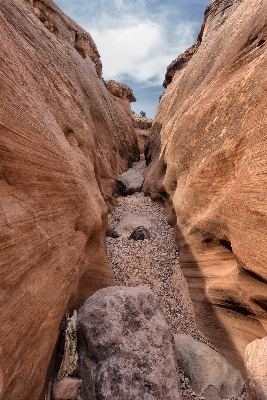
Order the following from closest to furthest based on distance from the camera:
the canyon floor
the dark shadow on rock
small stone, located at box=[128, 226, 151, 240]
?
the dark shadow on rock → the canyon floor → small stone, located at box=[128, 226, 151, 240]

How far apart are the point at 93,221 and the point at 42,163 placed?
1889mm

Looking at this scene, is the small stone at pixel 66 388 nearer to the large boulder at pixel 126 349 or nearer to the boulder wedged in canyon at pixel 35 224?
the large boulder at pixel 126 349

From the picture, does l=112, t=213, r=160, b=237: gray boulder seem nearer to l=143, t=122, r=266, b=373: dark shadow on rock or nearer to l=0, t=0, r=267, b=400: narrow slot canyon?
l=0, t=0, r=267, b=400: narrow slot canyon

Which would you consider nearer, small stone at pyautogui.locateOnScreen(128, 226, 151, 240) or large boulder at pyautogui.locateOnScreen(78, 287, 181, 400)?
large boulder at pyautogui.locateOnScreen(78, 287, 181, 400)

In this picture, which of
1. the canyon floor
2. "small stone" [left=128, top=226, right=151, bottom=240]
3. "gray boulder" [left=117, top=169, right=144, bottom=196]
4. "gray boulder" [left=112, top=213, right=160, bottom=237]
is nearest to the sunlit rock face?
the canyon floor

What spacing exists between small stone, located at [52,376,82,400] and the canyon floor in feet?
7.44

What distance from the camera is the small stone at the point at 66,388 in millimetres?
2791

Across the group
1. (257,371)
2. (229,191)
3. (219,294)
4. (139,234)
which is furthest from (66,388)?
(139,234)

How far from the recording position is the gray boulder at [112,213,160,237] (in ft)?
24.0

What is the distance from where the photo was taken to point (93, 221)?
15.6ft

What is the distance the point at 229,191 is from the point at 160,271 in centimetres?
280

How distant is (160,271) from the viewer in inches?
233

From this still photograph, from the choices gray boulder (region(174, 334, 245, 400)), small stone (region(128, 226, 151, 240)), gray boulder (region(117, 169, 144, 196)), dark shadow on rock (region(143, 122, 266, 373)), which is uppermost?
gray boulder (region(117, 169, 144, 196))

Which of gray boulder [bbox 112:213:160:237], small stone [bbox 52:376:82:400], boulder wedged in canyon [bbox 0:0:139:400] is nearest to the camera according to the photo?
boulder wedged in canyon [bbox 0:0:139:400]
